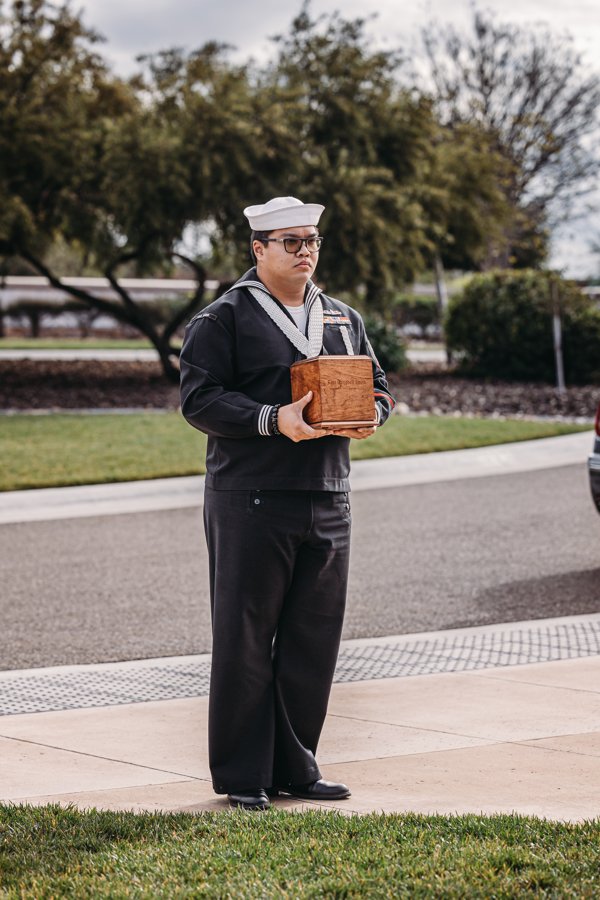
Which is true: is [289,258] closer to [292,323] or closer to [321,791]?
[292,323]

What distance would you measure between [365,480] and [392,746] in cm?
831

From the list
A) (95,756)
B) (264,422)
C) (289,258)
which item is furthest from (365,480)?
(264,422)

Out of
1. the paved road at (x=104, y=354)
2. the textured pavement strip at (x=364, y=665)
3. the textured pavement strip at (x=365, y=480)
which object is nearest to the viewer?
the textured pavement strip at (x=364, y=665)

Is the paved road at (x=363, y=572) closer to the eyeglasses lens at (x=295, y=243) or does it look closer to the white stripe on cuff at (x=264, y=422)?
the white stripe on cuff at (x=264, y=422)

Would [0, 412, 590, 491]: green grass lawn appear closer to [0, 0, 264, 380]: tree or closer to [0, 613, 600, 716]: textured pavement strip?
[0, 0, 264, 380]: tree

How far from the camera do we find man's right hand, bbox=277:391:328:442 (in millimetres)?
4230

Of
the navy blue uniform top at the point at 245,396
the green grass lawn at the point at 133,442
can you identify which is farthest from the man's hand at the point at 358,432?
the green grass lawn at the point at 133,442

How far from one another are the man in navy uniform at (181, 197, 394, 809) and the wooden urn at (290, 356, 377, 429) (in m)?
0.08

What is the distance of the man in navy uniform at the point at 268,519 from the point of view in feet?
14.5

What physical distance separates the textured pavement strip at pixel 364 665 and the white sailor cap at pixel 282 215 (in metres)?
2.54

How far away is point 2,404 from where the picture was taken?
1898 centimetres

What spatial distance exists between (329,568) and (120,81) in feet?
61.6

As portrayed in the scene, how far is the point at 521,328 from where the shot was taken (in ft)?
76.1

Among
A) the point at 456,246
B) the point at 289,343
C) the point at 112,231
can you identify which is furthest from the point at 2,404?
the point at 289,343
